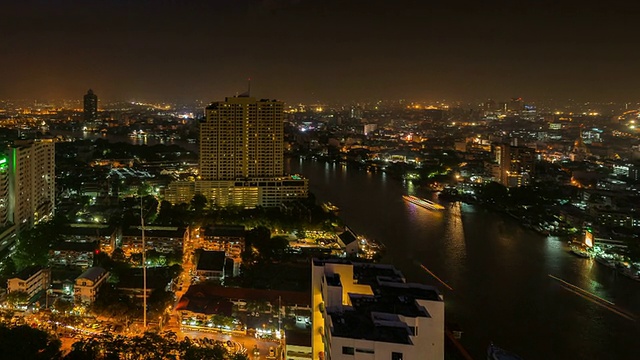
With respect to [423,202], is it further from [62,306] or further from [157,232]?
[62,306]

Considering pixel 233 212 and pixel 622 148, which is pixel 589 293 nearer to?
→ pixel 233 212

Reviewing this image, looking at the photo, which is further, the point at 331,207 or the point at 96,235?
the point at 331,207

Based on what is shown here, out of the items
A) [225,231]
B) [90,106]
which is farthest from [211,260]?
A: [90,106]

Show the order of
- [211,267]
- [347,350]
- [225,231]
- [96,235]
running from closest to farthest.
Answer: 1. [347,350]
2. [211,267]
3. [96,235]
4. [225,231]

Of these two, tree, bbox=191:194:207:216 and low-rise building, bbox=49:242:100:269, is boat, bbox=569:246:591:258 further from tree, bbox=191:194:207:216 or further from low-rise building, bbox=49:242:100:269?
low-rise building, bbox=49:242:100:269

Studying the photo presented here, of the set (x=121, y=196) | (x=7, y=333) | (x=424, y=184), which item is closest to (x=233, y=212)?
(x=121, y=196)

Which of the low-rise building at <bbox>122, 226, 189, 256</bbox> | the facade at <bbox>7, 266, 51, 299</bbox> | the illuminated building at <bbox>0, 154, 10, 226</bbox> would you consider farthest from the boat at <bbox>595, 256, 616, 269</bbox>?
the illuminated building at <bbox>0, 154, 10, 226</bbox>

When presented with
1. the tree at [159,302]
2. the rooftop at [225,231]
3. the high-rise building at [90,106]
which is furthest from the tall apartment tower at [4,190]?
the high-rise building at [90,106]
